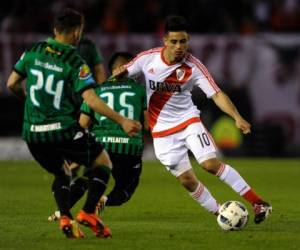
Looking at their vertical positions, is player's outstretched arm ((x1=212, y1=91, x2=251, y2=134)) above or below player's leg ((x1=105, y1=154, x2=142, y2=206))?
above

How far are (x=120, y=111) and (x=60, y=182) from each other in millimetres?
2302

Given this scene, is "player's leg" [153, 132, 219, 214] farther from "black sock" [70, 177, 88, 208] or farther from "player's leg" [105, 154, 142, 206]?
"black sock" [70, 177, 88, 208]

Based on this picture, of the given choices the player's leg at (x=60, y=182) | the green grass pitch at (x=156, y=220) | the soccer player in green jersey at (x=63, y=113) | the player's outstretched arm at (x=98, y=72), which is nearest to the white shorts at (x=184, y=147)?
the green grass pitch at (x=156, y=220)

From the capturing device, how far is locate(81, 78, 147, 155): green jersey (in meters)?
11.0

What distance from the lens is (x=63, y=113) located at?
8789mm

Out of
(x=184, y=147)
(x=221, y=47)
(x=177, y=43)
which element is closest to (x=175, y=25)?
(x=177, y=43)

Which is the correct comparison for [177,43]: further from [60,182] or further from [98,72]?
[98,72]

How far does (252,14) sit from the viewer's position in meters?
24.4

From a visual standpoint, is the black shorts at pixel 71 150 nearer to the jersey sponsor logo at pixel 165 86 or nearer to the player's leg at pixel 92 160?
the player's leg at pixel 92 160

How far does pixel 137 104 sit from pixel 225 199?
303 centimetres

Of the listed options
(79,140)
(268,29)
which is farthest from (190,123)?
(268,29)

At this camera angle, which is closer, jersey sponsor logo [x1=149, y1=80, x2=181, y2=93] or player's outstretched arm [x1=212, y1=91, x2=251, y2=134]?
player's outstretched arm [x1=212, y1=91, x2=251, y2=134]

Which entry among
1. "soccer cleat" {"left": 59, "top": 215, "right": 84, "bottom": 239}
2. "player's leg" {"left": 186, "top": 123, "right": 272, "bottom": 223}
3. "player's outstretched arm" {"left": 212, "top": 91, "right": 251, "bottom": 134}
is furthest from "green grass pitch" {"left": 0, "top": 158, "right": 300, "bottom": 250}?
"player's outstretched arm" {"left": 212, "top": 91, "right": 251, "bottom": 134}

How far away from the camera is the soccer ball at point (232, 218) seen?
31.6ft
